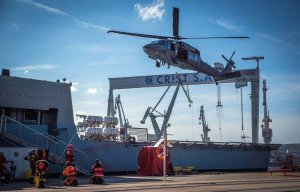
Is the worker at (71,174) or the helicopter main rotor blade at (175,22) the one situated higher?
the helicopter main rotor blade at (175,22)

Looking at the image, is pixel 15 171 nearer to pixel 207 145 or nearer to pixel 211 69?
pixel 211 69

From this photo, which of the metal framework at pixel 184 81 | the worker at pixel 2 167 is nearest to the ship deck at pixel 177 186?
the worker at pixel 2 167

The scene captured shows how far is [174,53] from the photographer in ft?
84.4

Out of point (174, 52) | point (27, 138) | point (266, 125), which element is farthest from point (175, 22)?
point (266, 125)

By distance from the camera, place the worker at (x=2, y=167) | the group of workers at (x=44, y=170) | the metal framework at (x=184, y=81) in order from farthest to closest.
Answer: the metal framework at (x=184, y=81)
the worker at (x=2, y=167)
the group of workers at (x=44, y=170)

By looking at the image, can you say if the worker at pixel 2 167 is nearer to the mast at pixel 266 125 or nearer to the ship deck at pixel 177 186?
the ship deck at pixel 177 186

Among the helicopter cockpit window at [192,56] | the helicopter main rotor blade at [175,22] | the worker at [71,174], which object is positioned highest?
the helicopter main rotor blade at [175,22]

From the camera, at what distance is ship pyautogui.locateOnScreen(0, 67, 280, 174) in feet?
85.5

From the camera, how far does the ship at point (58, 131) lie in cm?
2606

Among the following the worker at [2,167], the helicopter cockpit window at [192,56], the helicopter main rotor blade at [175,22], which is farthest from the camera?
the helicopter cockpit window at [192,56]

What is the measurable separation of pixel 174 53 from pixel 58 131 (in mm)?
10950

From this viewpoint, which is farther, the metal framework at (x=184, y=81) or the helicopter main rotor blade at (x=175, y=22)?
the metal framework at (x=184, y=81)

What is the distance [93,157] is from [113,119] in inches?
152

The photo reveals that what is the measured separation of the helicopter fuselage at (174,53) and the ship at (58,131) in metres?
8.15
